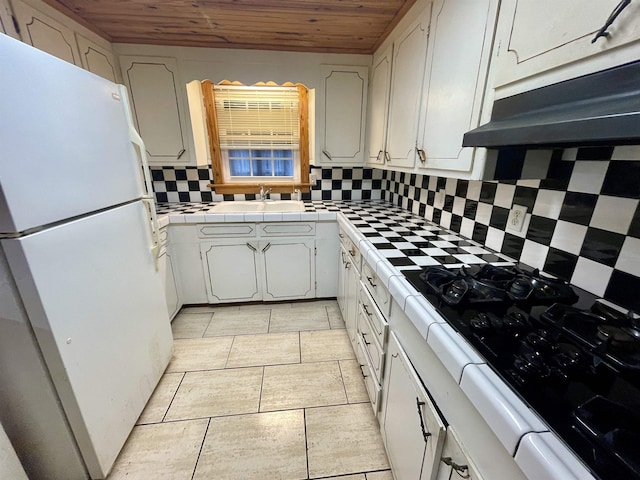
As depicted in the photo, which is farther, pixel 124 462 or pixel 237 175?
pixel 237 175

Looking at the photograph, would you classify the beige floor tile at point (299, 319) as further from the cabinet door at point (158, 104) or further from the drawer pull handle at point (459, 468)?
the cabinet door at point (158, 104)

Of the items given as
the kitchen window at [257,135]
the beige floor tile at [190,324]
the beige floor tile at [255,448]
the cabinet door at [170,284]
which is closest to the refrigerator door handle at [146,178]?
the cabinet door at [170,284]

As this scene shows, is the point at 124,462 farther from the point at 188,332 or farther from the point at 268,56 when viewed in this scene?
the point at 268,56

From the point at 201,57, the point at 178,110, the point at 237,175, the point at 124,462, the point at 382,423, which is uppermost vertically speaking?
the point at 201,57

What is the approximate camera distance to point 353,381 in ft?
5.16

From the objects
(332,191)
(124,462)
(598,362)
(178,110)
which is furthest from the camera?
(332,191)

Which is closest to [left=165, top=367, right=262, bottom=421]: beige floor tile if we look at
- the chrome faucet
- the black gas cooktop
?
the black gas cooktop

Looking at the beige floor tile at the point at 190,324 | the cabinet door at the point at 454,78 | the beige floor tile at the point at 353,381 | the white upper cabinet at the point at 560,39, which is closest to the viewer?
the white upper cabinet at the point at 560,39

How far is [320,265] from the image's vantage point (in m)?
2.27

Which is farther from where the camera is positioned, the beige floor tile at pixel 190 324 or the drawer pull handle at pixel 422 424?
the beige floor tile at pixel 190 324

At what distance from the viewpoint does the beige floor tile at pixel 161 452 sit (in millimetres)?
1116

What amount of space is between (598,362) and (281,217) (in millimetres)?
1812

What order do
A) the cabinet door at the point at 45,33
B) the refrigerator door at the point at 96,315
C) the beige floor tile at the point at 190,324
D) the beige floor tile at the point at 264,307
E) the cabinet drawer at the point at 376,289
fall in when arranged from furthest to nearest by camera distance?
the beige floor tile at the point at 264,307
the beige floor tile at the point at 190,324
the cabinet door at the point at 45,33
the cabinet drawer at the point at 376,289
the refrigerator door at the point at 96,315

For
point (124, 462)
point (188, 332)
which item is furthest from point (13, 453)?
point (188, 332)
